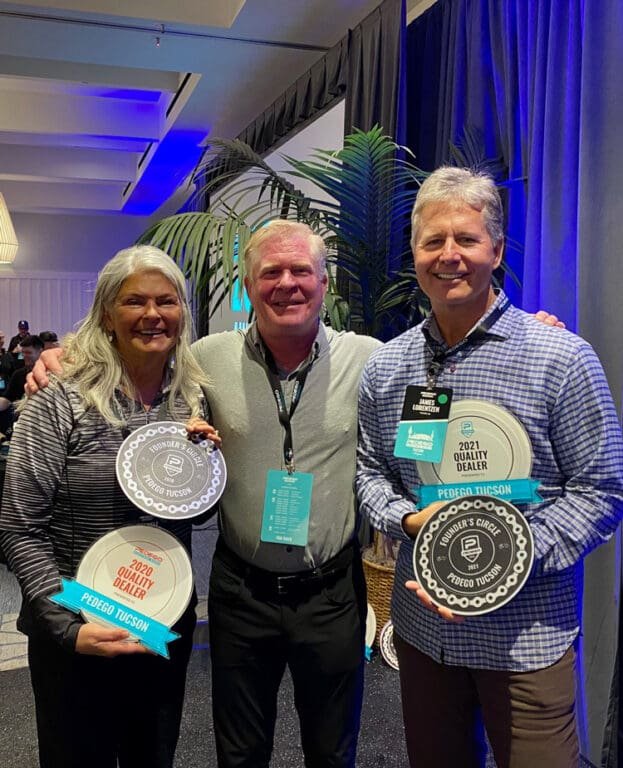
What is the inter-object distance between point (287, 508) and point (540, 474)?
535 millimetres

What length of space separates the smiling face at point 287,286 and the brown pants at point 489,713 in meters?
0.71

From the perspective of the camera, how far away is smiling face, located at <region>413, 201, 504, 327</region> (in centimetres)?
126

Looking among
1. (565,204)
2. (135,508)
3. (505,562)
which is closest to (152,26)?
(565,204)

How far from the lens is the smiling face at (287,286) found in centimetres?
154

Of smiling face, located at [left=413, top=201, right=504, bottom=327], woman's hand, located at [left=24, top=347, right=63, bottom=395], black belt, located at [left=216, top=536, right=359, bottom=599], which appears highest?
smiling face, located at [left=413, top=201, right=504, bottom=327]

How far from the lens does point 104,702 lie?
1395mm

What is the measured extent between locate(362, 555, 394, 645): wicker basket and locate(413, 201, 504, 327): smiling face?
1.78m

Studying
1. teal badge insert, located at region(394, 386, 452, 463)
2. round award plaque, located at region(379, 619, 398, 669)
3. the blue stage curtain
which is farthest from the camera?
round award plaque, located at region(379, 619, 398, 669)

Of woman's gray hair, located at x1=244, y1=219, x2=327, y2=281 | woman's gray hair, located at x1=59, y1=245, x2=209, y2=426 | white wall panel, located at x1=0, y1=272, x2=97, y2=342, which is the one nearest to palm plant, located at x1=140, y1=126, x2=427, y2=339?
woman's gray hair, located at x1=244, y1=219, x2=327, y2=281

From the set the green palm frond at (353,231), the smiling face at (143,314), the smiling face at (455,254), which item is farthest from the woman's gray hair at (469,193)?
the green palm frond at (353,231)

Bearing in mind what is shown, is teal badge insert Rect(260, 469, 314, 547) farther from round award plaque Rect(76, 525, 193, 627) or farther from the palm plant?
the palm plant

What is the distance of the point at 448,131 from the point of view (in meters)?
2.98

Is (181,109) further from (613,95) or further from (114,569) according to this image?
(114,569)

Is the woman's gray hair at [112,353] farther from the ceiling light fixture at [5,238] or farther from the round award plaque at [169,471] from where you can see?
the ceiling light fixture at [5,238]
